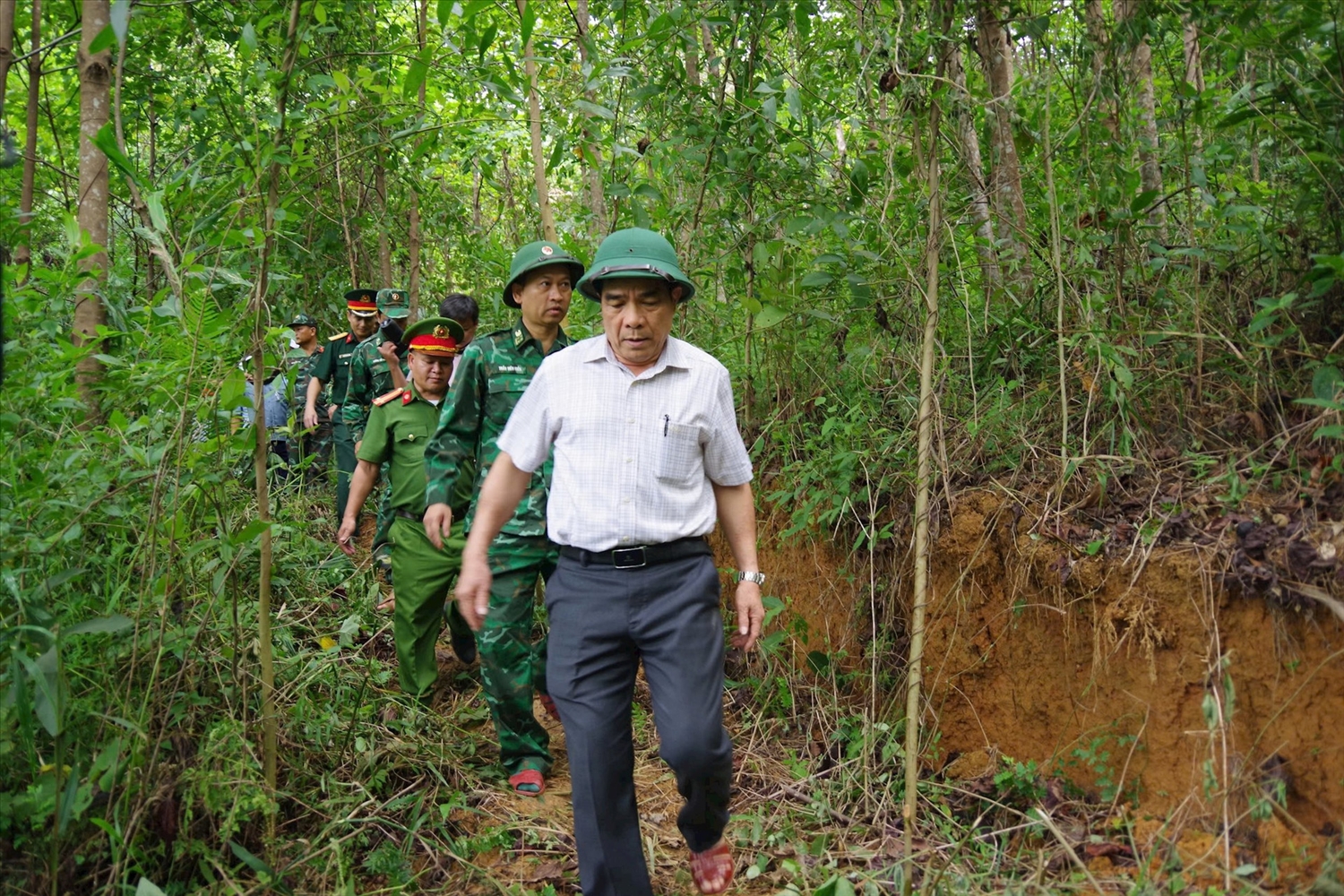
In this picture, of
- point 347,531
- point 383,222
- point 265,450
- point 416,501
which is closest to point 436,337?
point 416,501

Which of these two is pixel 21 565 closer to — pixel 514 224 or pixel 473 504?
pixel 473 504

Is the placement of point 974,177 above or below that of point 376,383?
above

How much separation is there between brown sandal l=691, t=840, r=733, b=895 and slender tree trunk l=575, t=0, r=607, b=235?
12.5ft

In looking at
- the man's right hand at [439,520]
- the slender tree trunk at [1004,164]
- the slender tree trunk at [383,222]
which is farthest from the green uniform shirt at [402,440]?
the slender tree trunk at [383,222]

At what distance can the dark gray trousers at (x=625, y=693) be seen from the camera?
2965 millimetres

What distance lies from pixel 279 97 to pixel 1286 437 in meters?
3.37

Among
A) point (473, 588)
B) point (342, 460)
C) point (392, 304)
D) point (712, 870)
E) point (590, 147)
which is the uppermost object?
point (590, 147)

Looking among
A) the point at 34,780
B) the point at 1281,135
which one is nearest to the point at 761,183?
the point at 1281,135

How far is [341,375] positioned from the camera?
327 inches

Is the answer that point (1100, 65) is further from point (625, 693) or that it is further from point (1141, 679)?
point (625, 693)

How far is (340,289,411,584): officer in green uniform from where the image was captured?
6.25m

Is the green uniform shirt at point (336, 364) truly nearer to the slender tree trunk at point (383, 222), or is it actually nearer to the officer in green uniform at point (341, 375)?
the officer in green uniform at point (341, 375)

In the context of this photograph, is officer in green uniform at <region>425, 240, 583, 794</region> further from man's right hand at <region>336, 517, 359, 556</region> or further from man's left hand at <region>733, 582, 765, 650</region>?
man's right hand at <region>336, 517, 359, 556</region>

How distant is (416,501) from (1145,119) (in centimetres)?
403
